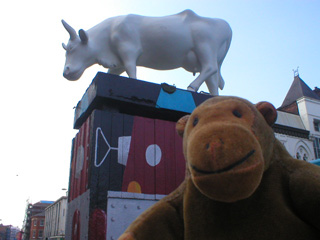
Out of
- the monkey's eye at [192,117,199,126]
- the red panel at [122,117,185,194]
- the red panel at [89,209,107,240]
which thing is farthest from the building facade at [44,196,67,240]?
the monkey's eye at [192,117,199,126]

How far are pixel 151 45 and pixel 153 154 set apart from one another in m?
1.83

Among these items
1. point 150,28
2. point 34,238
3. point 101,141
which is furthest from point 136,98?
point 34,238

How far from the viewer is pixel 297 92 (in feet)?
52.4

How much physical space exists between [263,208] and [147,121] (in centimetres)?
265

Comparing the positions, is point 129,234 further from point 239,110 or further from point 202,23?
point 202,23

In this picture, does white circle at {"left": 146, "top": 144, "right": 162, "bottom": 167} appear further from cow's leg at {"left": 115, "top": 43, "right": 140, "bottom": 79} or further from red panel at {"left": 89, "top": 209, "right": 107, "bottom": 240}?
cow's leg at {"left": 115, "top": 43, "right": 140, "bottom": 79}

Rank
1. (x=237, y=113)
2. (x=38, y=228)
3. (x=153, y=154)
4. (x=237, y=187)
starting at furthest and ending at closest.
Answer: (x=38, y=228) → (x=153, y=154) → (x=237, y=113) → (x=237, y=187)

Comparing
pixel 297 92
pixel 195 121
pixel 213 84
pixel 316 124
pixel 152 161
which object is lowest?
pixel 195 121

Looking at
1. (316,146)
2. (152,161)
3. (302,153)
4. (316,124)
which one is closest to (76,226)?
(152,161)

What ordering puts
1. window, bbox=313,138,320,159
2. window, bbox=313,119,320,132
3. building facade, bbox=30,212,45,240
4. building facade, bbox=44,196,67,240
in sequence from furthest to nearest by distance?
building facade, bbox=30,212,45,240
building facade, bbox=44,196,67,240
window, bbox=313,119,320,132
window, bbox=313,138,320,159

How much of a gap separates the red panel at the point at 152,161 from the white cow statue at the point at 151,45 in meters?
0.97

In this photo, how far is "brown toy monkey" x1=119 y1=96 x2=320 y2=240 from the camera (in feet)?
4.68

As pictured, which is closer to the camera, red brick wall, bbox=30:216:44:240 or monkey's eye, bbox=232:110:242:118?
monkey's eye, bbox=232:110:242:118

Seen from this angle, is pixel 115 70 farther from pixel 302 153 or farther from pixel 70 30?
pixel 302 153
